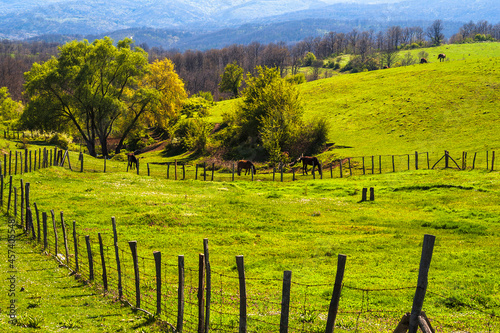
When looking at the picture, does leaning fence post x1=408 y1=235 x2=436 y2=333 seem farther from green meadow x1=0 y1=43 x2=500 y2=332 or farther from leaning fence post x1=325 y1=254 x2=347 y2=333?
green meadow x1=0 y1=43 x2=500 y2=332

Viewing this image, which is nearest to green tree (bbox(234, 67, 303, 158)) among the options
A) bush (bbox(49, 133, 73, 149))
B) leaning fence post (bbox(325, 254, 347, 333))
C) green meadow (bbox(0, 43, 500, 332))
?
green meadow (bbox(0, 43, 500, 332))

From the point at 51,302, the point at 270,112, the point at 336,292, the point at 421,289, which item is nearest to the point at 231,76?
the point at 270,112

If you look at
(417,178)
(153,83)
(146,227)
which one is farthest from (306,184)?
(153,83)

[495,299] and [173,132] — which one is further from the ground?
[173,132]

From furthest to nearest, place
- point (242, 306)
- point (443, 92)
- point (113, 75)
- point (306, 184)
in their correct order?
point (443, 92)
point (113, 75)
point (306, 184)
point (242, 306)

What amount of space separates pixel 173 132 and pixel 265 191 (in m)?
46.0

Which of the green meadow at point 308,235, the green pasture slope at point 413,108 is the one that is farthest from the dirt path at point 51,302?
the green pasture slope at point 413,108

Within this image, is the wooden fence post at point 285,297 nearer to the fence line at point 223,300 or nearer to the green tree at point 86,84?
the fence line at point 223,300

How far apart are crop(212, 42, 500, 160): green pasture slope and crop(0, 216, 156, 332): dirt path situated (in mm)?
47431

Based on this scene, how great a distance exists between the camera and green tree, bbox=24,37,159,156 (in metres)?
63.8

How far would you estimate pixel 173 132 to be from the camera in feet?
264

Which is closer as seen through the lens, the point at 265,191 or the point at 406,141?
the point at 265,191

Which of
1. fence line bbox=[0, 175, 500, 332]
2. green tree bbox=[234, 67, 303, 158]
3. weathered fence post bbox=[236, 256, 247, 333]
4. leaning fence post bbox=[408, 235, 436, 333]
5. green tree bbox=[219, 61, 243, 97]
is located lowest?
fence line bbox=[0, 175, 500, 332]

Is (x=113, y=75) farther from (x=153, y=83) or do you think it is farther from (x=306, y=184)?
(x=306, y=184)
